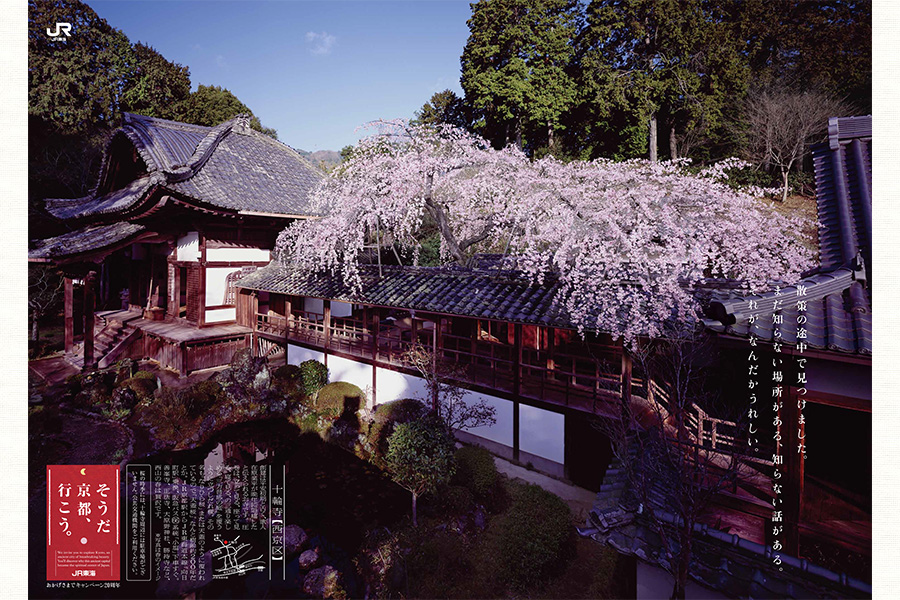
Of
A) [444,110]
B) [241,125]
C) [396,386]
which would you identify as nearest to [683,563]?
[396,386]

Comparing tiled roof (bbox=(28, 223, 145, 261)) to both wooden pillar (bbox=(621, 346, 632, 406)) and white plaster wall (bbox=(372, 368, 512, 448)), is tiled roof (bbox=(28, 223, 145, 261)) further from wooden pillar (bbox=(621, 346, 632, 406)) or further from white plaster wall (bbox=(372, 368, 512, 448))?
wooden pillar (bbox=(621, 346, 632, 406))

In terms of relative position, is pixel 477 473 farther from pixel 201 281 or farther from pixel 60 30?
pixel 201 281

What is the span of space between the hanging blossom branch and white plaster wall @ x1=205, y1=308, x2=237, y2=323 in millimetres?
2933

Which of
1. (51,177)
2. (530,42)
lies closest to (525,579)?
(530,42)

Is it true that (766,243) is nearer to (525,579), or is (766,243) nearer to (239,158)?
(525,579)

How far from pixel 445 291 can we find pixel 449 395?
2595 millimetres

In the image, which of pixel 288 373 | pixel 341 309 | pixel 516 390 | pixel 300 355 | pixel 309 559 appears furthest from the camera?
pixel 341 309

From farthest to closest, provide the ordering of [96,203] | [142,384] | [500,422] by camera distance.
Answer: [96,203] < [142,384] < [500,422]

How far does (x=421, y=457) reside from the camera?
6.98 m

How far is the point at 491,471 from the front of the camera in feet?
25.8

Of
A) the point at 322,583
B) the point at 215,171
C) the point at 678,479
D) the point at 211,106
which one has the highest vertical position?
the point at 211,106

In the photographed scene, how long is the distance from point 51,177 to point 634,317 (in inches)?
1177

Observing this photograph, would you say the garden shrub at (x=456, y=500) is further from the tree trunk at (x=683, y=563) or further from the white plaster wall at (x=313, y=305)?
the white plaster wall at (x=313, y=305)

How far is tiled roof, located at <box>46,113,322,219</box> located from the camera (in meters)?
14.1
